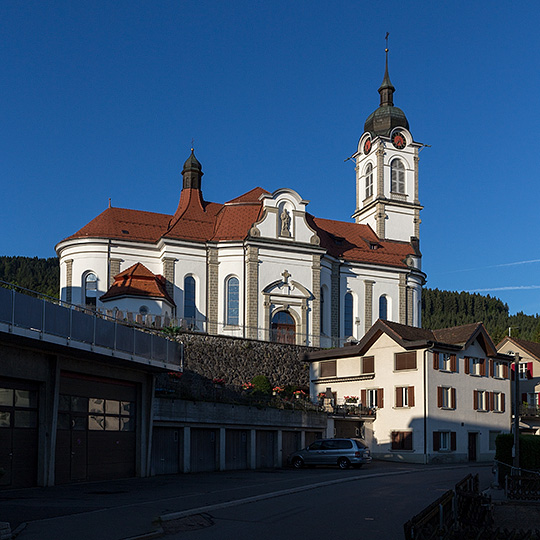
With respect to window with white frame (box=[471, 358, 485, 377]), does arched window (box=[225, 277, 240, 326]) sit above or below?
above

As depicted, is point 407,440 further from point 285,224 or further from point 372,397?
point 285,224

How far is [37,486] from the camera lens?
2428 centimetres

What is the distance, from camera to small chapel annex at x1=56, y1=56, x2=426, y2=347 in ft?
188

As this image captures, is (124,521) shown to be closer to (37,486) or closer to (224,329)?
(37,486)

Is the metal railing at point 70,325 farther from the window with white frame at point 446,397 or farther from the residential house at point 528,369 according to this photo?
the residential house at point 528,369

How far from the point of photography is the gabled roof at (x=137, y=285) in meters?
54.1

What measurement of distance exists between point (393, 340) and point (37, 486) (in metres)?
27.0

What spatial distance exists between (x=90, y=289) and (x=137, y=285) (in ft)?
21.1

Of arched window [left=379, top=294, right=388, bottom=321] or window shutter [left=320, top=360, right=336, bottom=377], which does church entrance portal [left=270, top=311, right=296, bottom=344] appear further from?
arched window [left=379, top=294, right=388, bottom=321]

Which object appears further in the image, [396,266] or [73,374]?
[396,266]

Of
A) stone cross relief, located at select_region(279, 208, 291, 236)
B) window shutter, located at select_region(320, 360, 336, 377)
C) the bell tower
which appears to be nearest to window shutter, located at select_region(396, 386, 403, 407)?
window shutter, located at select_region(320, 360, 336, 377)

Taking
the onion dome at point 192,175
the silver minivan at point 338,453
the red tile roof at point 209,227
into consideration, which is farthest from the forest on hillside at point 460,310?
the silver minivan at point 338,453

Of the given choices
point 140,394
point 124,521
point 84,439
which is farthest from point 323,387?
point 124,521

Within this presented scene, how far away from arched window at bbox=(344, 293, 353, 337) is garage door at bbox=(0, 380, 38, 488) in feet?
140
